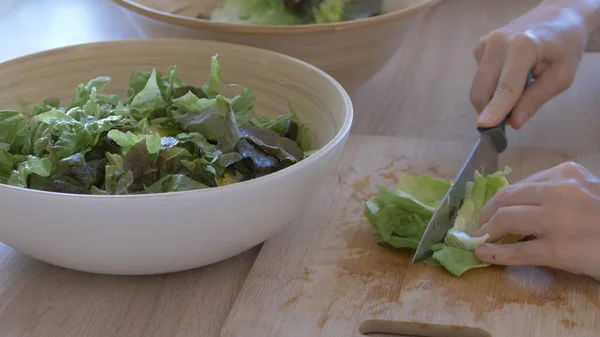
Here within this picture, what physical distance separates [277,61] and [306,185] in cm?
37

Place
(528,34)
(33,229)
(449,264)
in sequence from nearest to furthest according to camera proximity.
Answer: (33,229) → (449,264) → (528,34)

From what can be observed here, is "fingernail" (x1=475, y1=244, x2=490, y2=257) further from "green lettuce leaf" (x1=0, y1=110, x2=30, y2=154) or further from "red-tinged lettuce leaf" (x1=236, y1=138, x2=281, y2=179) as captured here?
"green lettuce leaf" (x1=0, y1=110, x2=30, y2=154)

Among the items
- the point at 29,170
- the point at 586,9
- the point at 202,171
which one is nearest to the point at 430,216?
the point at 202,171

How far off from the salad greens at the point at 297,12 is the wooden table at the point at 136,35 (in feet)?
0.66

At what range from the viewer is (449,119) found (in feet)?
5.39

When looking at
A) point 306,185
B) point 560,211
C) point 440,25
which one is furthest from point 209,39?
point 440,25

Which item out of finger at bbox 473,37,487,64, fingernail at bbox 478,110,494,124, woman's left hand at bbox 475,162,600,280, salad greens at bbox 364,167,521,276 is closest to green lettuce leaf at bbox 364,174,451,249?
salad greens at bbox 364,167,521,276

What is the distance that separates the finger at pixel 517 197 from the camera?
111 centimetres

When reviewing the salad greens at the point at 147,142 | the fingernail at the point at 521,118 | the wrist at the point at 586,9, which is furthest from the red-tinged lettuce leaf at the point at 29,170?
the wrist at the point at 586,9

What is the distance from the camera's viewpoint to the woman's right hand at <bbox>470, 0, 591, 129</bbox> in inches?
55.5

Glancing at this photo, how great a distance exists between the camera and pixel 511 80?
1410mm

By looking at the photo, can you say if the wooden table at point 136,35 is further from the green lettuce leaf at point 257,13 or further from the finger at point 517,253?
the finger at point 517,253

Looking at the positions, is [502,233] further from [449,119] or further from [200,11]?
Answer: [200,11]

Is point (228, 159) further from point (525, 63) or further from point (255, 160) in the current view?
point (525, 63)
